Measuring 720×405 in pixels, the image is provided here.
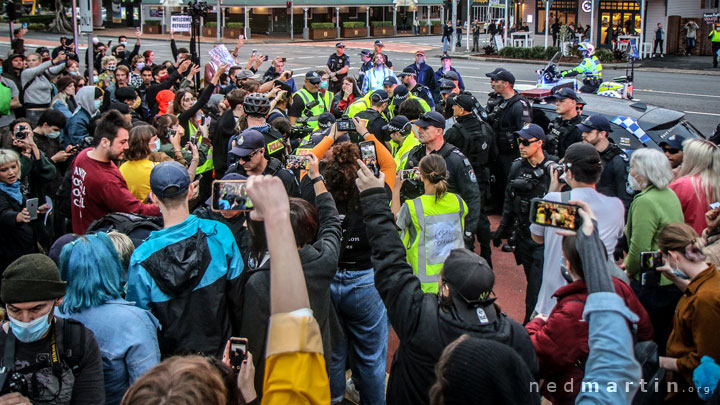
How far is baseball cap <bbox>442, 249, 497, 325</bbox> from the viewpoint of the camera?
119 inches

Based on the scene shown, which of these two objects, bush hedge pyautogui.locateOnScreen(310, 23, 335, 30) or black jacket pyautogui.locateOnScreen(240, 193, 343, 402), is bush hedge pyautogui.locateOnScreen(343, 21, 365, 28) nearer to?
bush hedge pyautogui.locateOnScreen(310, 23, 335, 30)

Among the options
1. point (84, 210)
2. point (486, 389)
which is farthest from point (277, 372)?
point (84, 210)

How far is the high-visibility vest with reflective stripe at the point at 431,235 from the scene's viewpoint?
5.28 meters

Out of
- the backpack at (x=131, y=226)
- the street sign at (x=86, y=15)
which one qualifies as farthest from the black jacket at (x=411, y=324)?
the street sign at (x=86, y=15)

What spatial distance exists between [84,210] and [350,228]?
7.61 ft

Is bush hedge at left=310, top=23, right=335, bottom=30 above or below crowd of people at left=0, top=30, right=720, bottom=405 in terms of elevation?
above

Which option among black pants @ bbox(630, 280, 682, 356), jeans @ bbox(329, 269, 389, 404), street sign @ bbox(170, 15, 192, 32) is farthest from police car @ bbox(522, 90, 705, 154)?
street sign @ bbox(170, 15, 192, 32)

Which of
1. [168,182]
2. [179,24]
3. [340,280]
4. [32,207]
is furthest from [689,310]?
[179,24]

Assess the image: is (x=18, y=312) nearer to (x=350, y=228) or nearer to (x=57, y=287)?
(x=57, y=287)

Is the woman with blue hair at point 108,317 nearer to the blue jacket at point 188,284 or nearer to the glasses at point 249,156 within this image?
the blue jacket at point 188,284

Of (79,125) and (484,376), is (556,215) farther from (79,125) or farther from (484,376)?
(79,125)

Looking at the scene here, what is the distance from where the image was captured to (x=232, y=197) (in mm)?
3262

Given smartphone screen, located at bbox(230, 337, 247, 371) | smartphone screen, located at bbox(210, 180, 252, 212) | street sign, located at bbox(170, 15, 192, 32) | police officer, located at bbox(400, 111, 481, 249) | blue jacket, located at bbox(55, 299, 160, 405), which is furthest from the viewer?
street sign, located at bbox(170, 15, 192, 32)

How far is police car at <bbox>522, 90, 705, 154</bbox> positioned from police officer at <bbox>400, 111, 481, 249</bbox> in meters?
3.45
